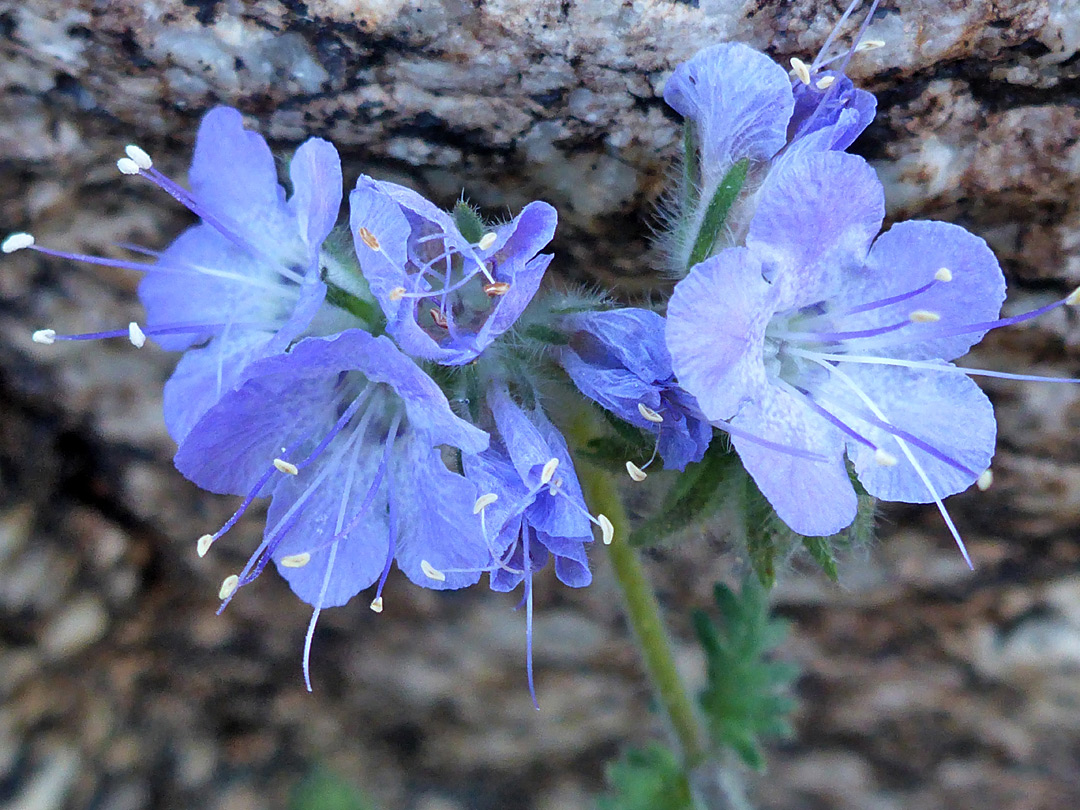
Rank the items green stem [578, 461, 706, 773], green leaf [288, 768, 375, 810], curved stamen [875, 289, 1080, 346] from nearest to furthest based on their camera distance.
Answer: curved stamen [875, 289, 1080, 346], green stem [578, 461, 706, 773], green leaf [288, 768, 375, 810]

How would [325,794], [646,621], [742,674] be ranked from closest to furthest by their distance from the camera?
[646,621] → [742,674] → [325,794]

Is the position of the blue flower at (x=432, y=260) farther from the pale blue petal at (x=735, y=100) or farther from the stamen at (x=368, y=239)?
the pale blue petal at (x=735, y=100)

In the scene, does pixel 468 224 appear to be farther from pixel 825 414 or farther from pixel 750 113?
pixel 825 414

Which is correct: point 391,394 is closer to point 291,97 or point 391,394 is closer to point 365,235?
point 365,235

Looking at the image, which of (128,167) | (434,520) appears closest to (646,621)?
(434,520)

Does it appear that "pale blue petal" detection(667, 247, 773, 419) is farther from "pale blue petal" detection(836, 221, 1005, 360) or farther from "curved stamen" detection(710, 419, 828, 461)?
"pale blue petal" detection(836, 221, 1005, 360)

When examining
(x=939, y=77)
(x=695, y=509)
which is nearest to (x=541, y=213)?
(x=695, y=509)

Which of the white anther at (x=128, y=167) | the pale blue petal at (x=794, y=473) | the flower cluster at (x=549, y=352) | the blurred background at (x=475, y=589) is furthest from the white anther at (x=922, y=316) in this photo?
the white anther at (x=128, y=167)

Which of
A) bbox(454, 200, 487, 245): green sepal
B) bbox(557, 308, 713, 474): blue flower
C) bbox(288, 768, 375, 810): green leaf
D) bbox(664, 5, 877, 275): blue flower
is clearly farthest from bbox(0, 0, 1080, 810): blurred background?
bbox(557, 308, 713, 474): blue flower

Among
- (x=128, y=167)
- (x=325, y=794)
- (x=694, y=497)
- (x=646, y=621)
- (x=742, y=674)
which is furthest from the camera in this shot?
(x=325, y=794)
